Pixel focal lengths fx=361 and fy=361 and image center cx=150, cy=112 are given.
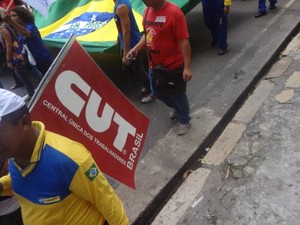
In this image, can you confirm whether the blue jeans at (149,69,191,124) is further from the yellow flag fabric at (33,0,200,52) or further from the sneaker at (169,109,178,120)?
the yellow flag fabric at (33,0,200,52)

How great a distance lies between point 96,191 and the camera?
5.13ft

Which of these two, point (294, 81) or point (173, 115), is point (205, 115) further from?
point (294, 81)

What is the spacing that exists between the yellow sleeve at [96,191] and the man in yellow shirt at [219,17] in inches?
164

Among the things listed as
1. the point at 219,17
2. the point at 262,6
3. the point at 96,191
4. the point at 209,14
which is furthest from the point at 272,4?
the point at 96,191

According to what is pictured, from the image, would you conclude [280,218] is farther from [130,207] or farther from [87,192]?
[87,192]

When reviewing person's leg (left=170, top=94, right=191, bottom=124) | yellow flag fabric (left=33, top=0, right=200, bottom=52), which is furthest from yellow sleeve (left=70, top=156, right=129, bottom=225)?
yellow flag fabric (left=33, top=0, right=200, bottom=52)

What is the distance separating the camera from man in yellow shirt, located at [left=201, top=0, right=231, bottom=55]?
5254 mm

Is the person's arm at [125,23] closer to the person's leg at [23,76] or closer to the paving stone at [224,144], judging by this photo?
the paving stone at [224,144]

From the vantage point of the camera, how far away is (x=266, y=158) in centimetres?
333

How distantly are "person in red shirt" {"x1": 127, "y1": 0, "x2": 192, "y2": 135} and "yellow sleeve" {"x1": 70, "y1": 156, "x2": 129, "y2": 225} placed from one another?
1938 millimetres

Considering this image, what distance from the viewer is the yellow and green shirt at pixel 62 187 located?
1472mm

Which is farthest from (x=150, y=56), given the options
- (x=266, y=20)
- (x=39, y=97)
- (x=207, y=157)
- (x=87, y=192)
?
(x=266, y=20)

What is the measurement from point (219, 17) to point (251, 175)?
2914 mm

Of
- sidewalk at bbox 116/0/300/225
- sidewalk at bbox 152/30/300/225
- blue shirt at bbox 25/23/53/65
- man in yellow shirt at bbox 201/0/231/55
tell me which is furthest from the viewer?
man in yellow shirt at bbox 201/0/231/55
